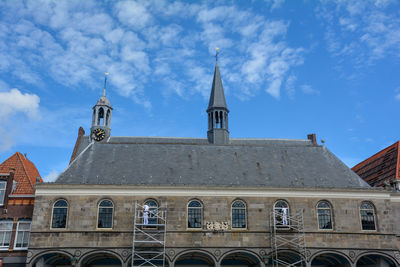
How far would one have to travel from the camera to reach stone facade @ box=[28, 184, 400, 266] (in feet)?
94.6

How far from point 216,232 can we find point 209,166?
5.98m

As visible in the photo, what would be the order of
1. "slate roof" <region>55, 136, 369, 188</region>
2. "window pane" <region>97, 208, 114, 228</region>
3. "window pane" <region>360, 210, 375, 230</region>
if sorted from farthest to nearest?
"slate roof" <region>55, 136, 369, 188</region> → "window pane" <region>360, 210, 375, 230</region> → "window pane" <region>97, 208, 114, 228</region>

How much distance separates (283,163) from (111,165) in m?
14.5

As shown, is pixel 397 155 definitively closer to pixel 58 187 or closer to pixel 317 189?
pixel 317 189

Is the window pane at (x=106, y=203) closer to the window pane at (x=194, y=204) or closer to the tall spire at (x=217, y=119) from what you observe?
the window pane at (x=194, y=204)

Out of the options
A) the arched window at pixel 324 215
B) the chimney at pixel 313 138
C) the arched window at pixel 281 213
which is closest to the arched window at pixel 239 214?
the arched window at pixel 281 213

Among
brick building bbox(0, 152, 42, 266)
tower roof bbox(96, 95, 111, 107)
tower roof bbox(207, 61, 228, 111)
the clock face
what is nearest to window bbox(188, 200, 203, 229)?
brick building bbox(0, 152, 42, 266)

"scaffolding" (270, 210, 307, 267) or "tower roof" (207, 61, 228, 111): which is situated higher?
Answer: "tower roof" (207, 61, 228, 111)

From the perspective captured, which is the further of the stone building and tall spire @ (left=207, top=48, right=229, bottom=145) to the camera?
tall spire @ (left=207, top=48, right=229, bottom=145)

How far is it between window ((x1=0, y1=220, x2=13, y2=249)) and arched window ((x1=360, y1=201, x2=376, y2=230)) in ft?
89.0

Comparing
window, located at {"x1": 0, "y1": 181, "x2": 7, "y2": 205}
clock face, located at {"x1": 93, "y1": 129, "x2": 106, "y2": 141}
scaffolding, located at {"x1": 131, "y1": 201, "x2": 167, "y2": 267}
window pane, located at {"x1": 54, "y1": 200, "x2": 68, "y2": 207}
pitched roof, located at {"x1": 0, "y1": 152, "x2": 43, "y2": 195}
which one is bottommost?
scaffolding, located at {"x1": 131, "y1": 201, "x2": 167, "y2": 267}

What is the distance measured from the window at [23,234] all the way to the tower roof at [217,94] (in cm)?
2251

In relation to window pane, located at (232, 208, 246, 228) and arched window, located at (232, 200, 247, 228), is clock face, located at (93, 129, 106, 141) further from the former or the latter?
window pane, located at (232, 208, 246, 228)

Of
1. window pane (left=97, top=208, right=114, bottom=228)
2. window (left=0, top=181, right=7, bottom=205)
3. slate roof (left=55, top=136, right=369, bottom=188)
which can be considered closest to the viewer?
window pane (left=97, top=208, right=114, bottom=228)
